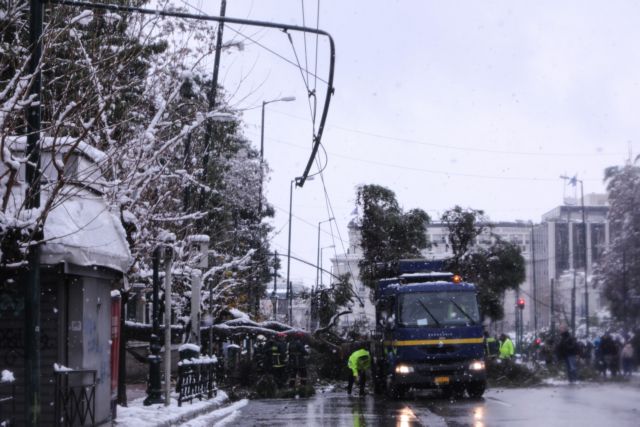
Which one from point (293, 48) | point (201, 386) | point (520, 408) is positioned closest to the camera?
point (293, 48)

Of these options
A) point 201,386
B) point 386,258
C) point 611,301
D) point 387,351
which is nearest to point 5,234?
point 201,386

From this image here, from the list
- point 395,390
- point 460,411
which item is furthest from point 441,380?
point 460,411

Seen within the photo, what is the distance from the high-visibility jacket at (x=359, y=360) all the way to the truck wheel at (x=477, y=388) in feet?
12.5

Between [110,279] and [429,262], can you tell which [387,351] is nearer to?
[429,262]

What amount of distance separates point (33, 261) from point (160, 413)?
23.3ft

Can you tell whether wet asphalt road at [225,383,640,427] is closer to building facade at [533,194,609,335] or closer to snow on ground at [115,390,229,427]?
snow on ground at [115,390,229,427]

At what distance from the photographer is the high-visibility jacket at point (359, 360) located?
97.7 feet

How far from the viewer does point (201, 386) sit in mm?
24000

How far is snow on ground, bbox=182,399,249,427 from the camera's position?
60.5 ft

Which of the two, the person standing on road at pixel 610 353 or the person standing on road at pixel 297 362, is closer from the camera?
the person standing on road at pixel 297 362

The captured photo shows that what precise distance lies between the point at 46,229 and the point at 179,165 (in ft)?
44.7

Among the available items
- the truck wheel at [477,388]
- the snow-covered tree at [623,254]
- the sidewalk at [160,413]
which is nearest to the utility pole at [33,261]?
the sidewalk at [160,413]

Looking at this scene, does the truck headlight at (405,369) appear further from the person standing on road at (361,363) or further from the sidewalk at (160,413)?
the sidewalk at (160,413)

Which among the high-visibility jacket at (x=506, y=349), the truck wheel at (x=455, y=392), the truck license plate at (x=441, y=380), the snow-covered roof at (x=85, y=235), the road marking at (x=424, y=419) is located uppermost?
the snow-covered roof at (x=85, y=235)
